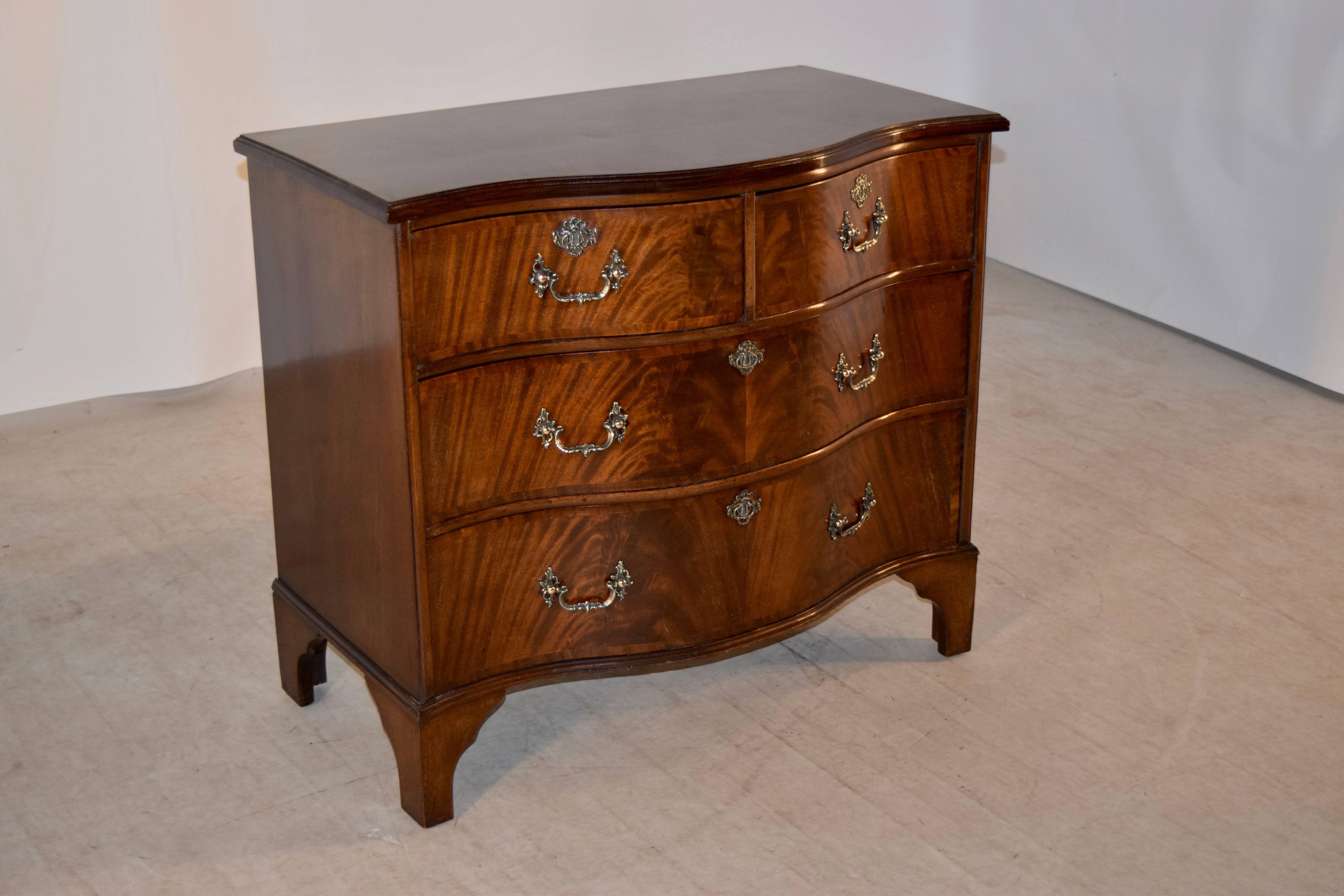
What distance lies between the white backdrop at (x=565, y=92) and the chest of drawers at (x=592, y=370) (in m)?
1.54

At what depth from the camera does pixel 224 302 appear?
3.82 meters

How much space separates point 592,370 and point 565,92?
7.31 ft

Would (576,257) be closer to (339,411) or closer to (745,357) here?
(745,357)

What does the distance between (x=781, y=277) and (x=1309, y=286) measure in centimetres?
236

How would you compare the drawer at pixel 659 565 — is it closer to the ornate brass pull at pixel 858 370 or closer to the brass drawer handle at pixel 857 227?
the ornate brass pull at pixel 858 370

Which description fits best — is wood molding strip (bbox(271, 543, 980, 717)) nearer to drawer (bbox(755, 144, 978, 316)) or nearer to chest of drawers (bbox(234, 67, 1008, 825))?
chest of drawers (bbox(234, 67, 1008, 825))

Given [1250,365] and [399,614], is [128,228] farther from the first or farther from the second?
[1250,365]

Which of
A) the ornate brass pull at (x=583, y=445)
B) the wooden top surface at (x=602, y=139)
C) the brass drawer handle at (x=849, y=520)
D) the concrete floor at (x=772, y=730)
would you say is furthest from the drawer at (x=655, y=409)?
the concrete floor at (x=772, y=730)

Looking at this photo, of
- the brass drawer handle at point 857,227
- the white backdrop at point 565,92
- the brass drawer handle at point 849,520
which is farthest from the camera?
the white backdrop at point 565,92

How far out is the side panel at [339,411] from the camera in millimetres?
1930

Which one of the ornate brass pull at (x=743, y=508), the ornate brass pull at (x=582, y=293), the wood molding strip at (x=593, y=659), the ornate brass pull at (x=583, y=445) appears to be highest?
the ornate brass pull at (x=582, y=293)

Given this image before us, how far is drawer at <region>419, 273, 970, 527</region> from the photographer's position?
197cm

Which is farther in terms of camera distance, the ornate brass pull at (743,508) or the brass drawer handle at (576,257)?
the ornate brass pull at (743,508)

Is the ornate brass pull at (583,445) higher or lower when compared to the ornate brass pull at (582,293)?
lower
